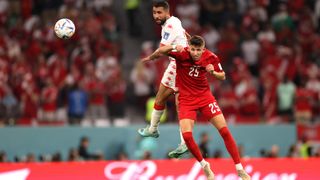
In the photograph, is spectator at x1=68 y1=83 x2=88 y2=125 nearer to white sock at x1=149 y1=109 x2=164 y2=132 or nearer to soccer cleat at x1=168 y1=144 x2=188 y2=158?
white sock at x1=149 y1=109 x2=164 y2=132

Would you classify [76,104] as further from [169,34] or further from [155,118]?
[169,34]

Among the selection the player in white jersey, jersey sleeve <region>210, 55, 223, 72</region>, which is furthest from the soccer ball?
jersey sleeve <region>210, 55, 223, 72</region>

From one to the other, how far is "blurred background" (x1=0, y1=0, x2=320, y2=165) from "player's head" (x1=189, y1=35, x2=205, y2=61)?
8094 millimetres

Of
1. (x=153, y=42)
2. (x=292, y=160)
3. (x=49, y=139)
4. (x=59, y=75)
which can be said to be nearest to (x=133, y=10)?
(x=153, y=42)

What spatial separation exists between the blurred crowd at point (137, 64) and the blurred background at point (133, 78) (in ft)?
0.10

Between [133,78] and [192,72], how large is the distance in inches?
473

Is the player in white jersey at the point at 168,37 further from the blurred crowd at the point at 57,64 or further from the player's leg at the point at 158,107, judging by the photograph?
the blurred crowd at the point at 57,64

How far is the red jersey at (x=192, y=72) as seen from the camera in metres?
16.0

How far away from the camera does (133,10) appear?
30.4 meters

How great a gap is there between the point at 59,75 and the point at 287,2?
804 centimetres

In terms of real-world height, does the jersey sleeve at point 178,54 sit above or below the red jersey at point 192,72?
above

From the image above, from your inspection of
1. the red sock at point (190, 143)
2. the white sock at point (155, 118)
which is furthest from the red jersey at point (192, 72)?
the white sock at point (155, 118)

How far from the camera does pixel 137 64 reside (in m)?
28.1

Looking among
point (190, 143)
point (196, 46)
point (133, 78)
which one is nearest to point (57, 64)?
point (133, 78)
